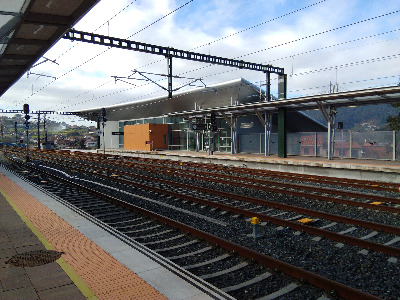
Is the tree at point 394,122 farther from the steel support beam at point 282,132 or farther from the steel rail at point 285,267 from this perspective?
the steel rail at point 285,267

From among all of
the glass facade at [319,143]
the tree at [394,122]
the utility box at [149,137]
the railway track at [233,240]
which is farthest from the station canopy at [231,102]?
the tree at [394,122]

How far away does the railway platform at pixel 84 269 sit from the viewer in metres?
4.13

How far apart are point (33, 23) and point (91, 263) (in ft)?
25.2

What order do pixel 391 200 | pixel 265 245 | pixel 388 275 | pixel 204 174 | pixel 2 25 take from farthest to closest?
pixel 204 174, pixel 391 200, pixel 2 25, pixel 265 245, pixel 388 275

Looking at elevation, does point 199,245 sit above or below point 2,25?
below

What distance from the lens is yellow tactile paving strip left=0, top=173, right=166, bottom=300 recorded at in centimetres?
413

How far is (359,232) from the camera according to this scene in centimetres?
739

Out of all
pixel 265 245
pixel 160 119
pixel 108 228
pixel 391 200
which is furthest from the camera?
pixel 160 119

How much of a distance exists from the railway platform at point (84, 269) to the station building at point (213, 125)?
21584 mm

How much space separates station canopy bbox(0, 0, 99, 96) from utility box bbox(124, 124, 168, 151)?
29103 millimetres

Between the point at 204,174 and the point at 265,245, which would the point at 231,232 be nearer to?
the point at 265,245

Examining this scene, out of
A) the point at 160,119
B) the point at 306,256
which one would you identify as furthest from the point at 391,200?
the point at 160,119

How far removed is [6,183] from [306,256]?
43.8 ft

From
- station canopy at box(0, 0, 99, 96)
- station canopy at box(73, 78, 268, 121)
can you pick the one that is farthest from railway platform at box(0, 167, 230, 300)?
station canopy at box(73, 78, 268, 121)
